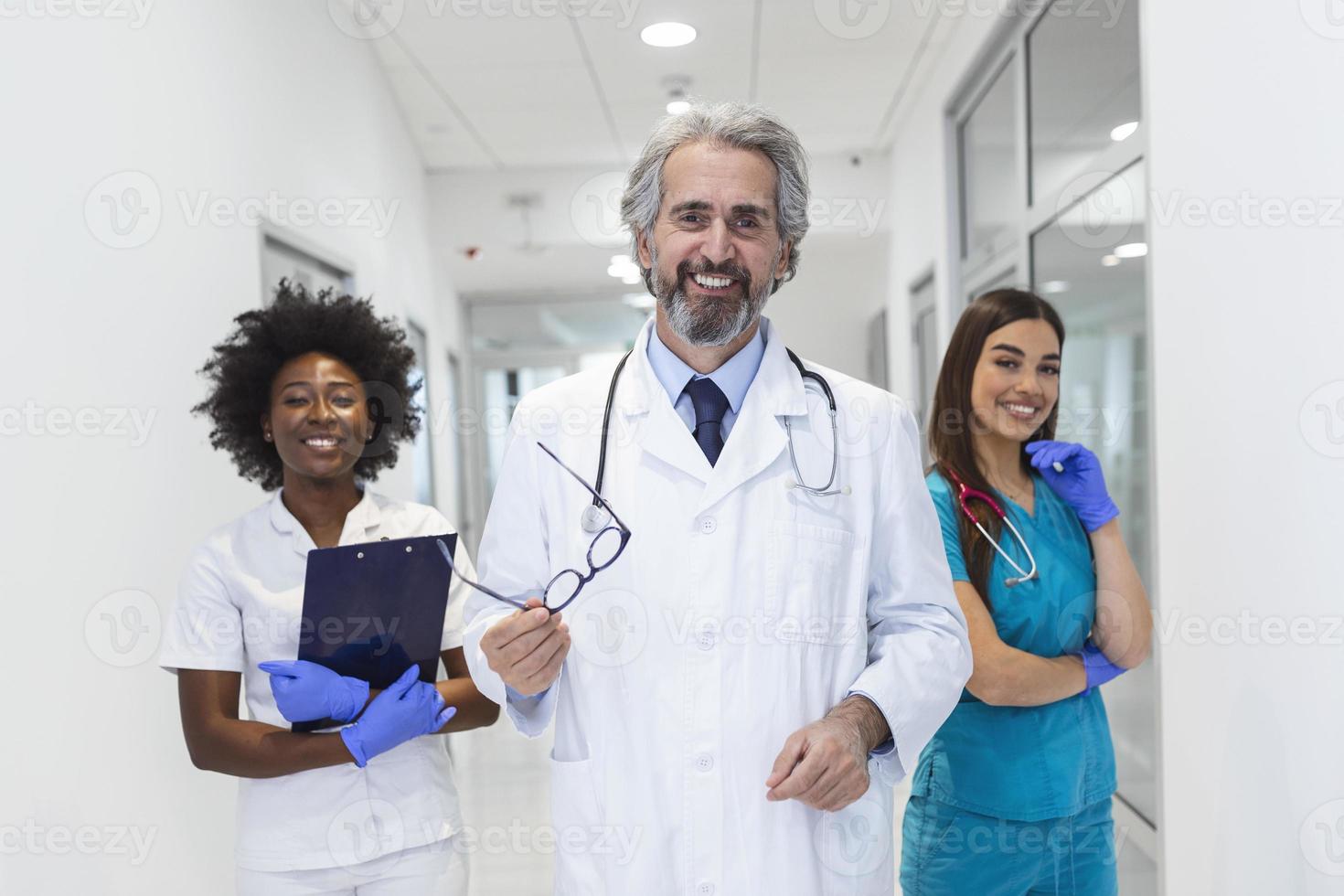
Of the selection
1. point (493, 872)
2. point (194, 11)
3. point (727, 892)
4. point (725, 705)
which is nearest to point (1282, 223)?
point (725, 705)

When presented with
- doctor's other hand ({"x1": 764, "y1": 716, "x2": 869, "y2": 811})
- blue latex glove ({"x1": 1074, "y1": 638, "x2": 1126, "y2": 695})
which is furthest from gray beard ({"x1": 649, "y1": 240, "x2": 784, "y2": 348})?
blue latex glove ({"x1": 1074, "y1": 638, "x2": 1126, "y2": 695})

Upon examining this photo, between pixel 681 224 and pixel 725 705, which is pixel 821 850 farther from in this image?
pixel 681 224

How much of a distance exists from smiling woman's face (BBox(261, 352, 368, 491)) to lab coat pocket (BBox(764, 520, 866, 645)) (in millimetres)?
835

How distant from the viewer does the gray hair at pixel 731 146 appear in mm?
1371

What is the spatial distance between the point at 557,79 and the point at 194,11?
2392 millimetres

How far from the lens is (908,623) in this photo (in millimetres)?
1342

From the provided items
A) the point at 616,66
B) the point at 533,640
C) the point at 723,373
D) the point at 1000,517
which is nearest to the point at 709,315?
the point at 723,373

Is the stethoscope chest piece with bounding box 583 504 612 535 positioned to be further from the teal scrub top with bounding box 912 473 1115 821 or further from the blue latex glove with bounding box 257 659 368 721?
the teal scrub top with bounding box 912 473 1115 821

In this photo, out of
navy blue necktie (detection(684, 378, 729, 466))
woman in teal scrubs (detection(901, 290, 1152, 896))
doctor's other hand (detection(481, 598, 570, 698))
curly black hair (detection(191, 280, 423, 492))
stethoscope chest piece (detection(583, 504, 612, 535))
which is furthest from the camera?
curly black hair (detection(191, 280, 423, 492))

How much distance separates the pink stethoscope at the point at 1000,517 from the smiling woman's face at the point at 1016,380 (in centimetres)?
13

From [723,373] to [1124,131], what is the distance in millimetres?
1803

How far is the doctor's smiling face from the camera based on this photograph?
1.35 m

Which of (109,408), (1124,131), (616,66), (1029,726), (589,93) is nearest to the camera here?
(1029,726)

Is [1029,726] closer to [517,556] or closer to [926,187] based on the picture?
[517,556]
